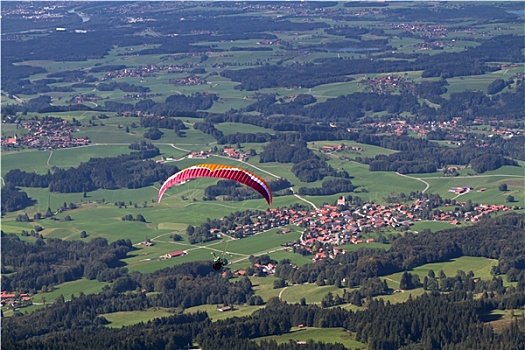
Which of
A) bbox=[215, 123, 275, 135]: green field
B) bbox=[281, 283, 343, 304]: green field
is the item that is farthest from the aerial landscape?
bbox=[215, 123, 275, 135]: green field

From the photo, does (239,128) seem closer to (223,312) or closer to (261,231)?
(261,231)

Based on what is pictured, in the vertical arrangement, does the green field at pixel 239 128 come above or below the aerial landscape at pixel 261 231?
below

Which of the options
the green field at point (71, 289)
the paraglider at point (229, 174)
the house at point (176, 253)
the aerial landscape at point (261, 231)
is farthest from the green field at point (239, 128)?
the paraglider at point (229, 174)

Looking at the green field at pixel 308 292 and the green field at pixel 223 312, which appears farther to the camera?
the green field at pixel 308 292

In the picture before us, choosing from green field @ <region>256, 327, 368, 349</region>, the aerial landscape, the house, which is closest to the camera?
green field @ <region>256, 327, 368, 349</region>

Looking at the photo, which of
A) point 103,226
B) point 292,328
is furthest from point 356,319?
point 103,226

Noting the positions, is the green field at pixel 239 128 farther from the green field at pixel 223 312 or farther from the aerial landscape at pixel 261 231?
the green field at pixel 223 312

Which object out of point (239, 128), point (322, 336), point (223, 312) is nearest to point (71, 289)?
point (223, 312)

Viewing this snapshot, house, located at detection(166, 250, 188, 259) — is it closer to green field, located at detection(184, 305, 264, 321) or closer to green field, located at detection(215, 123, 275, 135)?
green field, located at detection(184, 305, 264, 321)

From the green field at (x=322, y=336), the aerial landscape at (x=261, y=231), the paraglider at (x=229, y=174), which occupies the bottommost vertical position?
the aerial landscape at (x=261, y=231)
